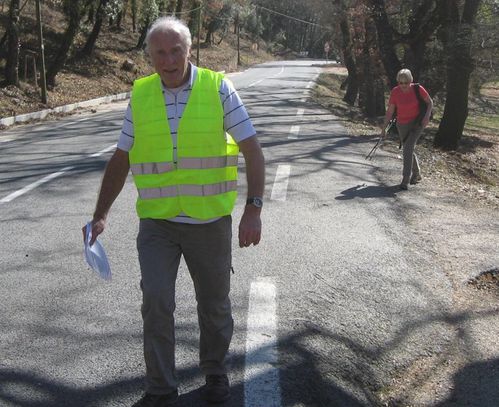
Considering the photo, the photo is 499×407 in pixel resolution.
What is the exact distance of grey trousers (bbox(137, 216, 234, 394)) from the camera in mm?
3145

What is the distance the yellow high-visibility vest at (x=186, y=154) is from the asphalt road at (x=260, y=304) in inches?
42.7

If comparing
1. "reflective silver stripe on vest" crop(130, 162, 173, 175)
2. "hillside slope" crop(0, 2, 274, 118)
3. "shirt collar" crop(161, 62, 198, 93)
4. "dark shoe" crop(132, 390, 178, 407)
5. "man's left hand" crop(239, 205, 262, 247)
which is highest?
"shirt collar" crop(161, 62, 198, 93)

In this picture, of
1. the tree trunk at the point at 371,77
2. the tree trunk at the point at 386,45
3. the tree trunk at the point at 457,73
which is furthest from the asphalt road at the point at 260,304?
the tree trunk at the point at 371,77

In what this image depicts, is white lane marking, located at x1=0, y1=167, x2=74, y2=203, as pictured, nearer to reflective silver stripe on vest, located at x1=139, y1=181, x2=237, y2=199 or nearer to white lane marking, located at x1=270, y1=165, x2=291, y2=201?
white lane marking, located at x1=270, y1=165, x2=291, y2=201

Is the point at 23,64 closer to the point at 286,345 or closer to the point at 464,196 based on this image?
the point at 464,196

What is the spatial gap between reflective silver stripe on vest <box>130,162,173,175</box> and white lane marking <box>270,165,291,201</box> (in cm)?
531

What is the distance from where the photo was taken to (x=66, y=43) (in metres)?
24.0

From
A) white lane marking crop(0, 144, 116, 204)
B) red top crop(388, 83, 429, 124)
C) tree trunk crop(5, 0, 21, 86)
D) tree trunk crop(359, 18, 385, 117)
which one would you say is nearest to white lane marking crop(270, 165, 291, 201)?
red top crop(388, 83, 429, 124)

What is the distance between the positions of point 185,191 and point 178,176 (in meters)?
0.09

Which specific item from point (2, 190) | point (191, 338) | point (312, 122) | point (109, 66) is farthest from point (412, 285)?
point (109, 66)

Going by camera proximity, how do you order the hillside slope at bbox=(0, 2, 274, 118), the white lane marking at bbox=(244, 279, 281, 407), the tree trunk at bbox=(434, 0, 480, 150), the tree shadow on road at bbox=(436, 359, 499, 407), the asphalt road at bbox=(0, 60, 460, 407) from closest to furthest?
the white lane marking at bbox=(244, 279, 281, 407), the asphalt road at bbox=(0, 60, 460, 407), the tree shadow on road at bbox=(436, 359, 499, 407), the tree trunk at bbox=(434, 0, 480, 150), the hillside slope at bbox=(0, 2, 274, 118)

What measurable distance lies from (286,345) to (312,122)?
49.4ft

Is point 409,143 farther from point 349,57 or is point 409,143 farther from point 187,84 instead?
point 349,57

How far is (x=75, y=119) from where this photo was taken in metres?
19.6
